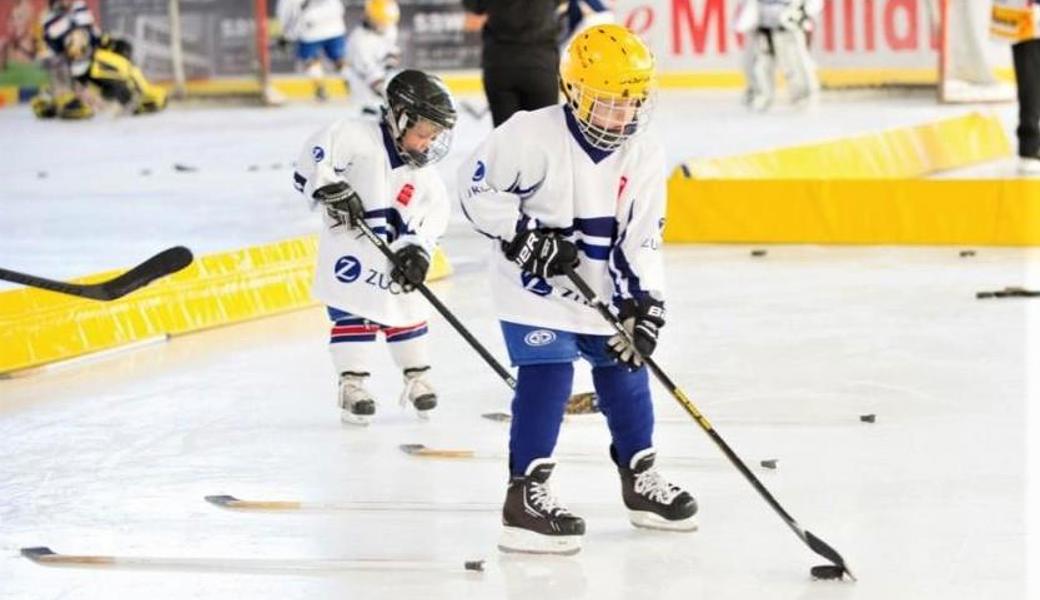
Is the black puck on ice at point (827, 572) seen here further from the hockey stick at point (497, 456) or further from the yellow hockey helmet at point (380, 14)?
the yellow hockey helmet at point (380, 14)

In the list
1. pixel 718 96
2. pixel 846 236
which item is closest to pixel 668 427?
pixel 846 236

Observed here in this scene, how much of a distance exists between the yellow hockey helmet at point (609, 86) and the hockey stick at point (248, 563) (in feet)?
2.62

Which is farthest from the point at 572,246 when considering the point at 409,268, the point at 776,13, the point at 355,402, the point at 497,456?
the point at 776,13

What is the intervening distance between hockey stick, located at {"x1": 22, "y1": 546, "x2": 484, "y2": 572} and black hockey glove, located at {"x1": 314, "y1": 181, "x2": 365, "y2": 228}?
1.38m

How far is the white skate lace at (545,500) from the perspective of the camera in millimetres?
3682

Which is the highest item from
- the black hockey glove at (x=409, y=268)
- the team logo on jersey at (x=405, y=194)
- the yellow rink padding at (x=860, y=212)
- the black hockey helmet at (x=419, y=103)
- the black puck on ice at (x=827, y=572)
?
the black hockey helmet at (x=419, y=103)

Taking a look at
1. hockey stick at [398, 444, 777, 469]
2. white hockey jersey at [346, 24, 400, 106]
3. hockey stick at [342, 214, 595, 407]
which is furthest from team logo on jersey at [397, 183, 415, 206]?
white hockey jersey at [346, 24, 400, 106]

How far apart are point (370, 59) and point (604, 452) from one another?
8.25 metres

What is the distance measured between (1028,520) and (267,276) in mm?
3376

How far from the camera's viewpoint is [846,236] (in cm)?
793

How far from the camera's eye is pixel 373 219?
4.99 metres

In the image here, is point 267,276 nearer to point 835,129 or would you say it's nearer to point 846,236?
point 846,236

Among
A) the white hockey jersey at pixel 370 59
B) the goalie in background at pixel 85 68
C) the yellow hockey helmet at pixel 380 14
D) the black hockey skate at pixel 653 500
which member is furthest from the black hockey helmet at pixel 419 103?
the goalie in background at pixel 85 68

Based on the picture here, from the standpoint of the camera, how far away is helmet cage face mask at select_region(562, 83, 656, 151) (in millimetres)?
3670
